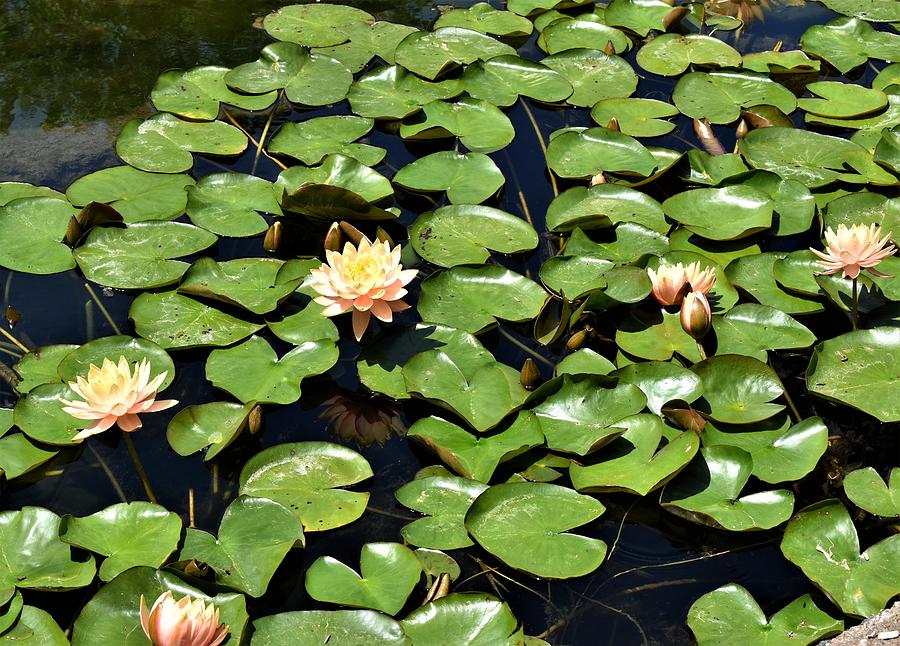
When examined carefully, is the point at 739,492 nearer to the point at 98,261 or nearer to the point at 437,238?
the point at 437,238

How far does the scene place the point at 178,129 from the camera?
440 centimetres

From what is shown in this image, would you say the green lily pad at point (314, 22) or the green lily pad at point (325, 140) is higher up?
the green lily pad at point (314, 22)

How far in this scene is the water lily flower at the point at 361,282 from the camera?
318 centimetres

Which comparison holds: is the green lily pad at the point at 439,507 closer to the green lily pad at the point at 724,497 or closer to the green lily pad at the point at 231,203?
the green lily pad at the point at 724,497

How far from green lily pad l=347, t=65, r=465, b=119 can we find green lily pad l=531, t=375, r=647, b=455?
2.12 meters

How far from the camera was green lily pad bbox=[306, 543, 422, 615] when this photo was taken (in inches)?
98.2

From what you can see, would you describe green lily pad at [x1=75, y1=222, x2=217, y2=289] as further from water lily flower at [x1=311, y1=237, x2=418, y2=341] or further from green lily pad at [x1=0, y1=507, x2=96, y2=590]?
green lily pad at [x1=0, y1=507, x2=96, y2=590]

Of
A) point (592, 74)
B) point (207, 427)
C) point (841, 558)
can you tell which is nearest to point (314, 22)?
point (592, 74)

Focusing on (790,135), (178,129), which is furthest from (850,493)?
(178,129)

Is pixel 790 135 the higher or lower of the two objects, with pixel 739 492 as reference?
higher

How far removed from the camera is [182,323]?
3.40 m

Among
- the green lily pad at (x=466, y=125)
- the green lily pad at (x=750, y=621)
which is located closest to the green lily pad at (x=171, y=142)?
the green lily pad at (x=466, y=125)

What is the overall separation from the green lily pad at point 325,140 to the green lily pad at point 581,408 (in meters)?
1.74

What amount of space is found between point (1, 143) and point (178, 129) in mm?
926
